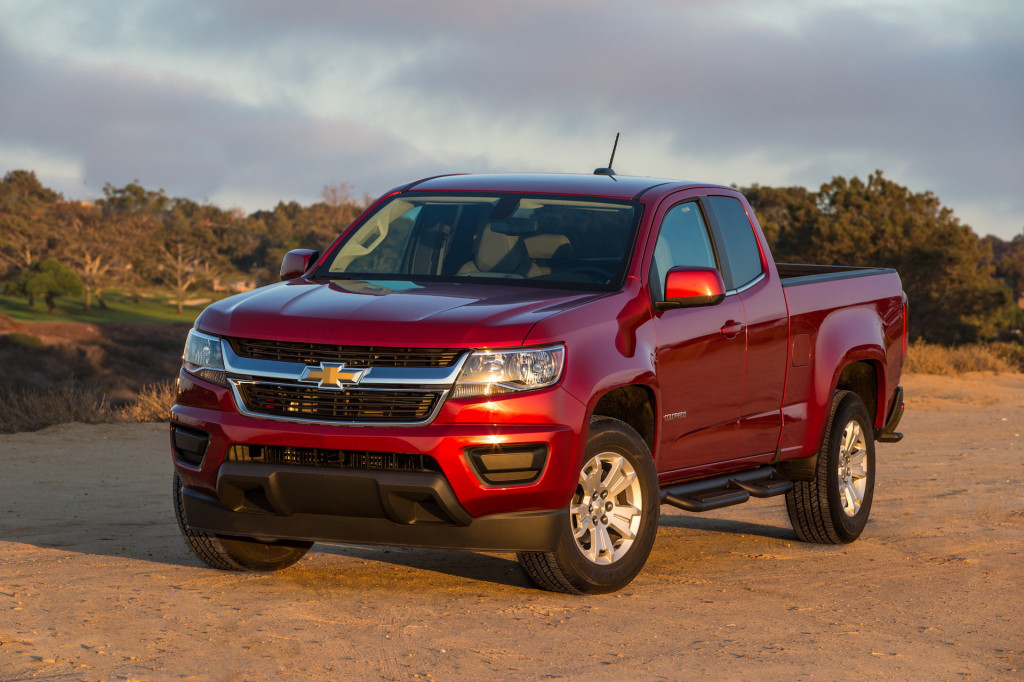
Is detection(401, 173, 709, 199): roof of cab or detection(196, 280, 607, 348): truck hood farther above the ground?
detection(401, 173, 709, 199): roof of cab

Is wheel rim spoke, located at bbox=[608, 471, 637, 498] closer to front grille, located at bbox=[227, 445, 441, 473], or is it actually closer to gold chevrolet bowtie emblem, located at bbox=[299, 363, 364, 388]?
front grille, located at bbox=[227, 445, 441, 473]

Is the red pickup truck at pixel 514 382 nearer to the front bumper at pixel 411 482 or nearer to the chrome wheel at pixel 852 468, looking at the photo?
the front bumper at pixel 411 482

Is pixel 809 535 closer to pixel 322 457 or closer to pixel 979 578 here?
pixel 979 578

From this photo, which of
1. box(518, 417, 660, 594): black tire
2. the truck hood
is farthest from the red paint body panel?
box(518, 417, 660, 594): black tire

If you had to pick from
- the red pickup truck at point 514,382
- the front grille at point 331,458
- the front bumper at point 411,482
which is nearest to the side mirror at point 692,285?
the red pickup truck at point 514,382

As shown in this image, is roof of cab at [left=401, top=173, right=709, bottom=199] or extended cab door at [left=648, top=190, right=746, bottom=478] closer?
extended cab door at [left=648, top=190, right=746, bottom=478]

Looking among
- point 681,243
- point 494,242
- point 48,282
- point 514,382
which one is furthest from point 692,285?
point 48,282

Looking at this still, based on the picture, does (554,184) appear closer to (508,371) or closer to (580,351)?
(580,351)

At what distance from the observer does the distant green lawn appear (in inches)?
2768

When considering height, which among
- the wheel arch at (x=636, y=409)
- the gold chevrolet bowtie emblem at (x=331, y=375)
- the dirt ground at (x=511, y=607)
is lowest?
the dirt ground at (x=511, y=607)

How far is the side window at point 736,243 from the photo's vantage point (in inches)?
311

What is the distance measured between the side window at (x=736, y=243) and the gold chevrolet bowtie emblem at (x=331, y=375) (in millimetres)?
2577

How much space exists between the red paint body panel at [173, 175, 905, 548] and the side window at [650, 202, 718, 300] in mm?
92

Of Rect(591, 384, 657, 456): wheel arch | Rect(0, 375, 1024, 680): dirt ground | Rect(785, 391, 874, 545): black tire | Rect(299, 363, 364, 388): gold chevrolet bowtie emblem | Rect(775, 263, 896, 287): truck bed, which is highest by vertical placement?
Rect(775, 263, 896, 287): truck bed
